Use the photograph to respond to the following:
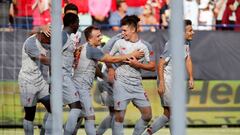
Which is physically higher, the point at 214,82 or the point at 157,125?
the point at 214,82

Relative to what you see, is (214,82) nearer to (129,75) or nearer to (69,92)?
(129,75)

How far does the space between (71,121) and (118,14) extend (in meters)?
6.05

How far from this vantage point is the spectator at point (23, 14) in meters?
17.3

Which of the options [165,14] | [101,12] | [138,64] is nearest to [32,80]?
[138,64]

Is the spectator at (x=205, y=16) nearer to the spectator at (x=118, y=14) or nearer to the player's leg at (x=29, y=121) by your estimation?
the spectator at (x=118, y=14)

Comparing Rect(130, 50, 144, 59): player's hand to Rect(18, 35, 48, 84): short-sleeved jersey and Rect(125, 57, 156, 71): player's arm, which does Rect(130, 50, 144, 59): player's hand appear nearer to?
Rect(125, 57, 156, 71): player's arm

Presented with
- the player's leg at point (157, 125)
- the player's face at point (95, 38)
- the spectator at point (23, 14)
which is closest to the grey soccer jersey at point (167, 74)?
the player's leg at point (157, 125)

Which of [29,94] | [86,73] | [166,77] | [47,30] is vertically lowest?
[29,94]

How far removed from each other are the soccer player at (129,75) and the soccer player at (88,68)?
333 mm

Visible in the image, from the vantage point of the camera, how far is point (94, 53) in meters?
13.5

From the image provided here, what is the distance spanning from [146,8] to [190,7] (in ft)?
3.12

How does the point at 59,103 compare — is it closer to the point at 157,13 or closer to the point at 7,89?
the point at 7,89

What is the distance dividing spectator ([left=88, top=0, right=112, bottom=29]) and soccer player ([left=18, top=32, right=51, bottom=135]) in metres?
4.95

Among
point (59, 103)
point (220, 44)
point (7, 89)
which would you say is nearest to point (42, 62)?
point (7, 89)
